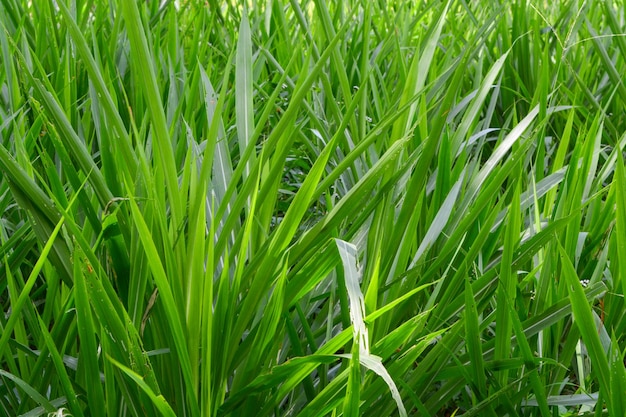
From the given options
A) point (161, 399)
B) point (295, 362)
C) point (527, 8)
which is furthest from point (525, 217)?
point (527, 8)

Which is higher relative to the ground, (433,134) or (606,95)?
(433,134)

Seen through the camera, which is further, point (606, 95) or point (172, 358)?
point (606, 95)

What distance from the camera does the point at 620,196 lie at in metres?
0.72

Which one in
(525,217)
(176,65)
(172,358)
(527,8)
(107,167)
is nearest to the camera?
(172,358)

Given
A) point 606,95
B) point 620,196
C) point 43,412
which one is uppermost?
point 620,196

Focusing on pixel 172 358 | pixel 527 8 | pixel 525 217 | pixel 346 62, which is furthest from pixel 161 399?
pixel 527 8

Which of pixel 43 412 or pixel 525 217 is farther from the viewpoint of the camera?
pixel 525 217

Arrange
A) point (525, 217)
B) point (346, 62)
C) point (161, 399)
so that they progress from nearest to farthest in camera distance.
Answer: point (161, 399) → point (525, 217) → point (346, 62)

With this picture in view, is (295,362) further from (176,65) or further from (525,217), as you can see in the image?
(176,65)

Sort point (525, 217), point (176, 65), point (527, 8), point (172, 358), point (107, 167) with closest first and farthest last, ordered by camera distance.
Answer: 1. point (172, 358)
2. point (107, 167)
3. point (525, 217)
4. point (176, 65)
5. point (527, 8)

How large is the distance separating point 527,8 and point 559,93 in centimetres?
39

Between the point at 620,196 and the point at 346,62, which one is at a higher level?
the point at 620,196

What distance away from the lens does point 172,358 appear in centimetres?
77

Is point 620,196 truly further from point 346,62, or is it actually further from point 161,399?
point 346,62
